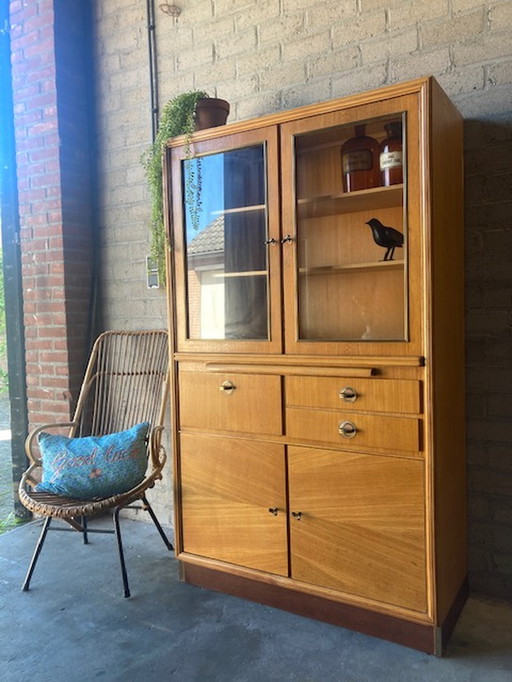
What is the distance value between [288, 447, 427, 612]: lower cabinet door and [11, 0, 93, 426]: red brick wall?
1.49 meters

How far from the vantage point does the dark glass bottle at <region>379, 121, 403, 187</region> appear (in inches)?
67.0

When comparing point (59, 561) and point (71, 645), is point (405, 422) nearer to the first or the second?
point (71, 645)

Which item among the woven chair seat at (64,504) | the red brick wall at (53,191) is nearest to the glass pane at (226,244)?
the woven chair seat at (64,504)

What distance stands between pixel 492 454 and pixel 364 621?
752mm

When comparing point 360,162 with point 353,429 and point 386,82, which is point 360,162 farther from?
point 353,429

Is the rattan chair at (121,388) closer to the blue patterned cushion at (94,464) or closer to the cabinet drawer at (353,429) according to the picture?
the blue patterned cushion at (94,464)

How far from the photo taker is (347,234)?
6.33 ft

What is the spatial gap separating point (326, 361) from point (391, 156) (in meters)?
0.71

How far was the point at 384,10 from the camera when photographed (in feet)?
6.84

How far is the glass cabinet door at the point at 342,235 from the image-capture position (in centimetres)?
177

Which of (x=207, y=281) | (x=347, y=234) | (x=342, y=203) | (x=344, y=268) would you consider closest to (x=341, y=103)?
(x=342, y=203)

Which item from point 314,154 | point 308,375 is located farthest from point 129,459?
point 314,154

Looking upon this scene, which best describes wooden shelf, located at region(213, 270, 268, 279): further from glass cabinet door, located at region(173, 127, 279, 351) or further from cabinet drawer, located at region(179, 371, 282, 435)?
cabinet drawer, located at region(179, 371, 282, 435)

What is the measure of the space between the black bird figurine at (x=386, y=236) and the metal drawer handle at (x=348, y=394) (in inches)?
18.1
